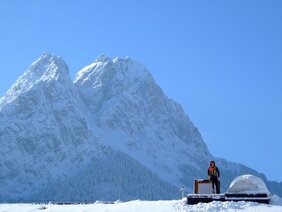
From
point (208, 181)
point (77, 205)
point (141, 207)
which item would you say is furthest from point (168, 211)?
point (77, 205)

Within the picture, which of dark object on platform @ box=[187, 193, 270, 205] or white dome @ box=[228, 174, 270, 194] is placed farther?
white dome @ box=[228, 174, 270, 194]

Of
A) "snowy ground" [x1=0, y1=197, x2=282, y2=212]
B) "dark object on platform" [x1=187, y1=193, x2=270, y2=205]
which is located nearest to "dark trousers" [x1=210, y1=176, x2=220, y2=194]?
"dark object on platform" [x1=187, y1=193, x2=270, y2=205]

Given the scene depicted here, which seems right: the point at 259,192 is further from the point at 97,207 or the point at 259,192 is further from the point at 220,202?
the point at 97,207

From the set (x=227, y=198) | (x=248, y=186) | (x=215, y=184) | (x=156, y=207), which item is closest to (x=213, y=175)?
(x=215, y=184)

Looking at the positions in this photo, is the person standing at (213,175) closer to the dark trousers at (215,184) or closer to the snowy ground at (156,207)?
the dark trousers at (215,184)

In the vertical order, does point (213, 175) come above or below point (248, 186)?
above

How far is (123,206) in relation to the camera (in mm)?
35844

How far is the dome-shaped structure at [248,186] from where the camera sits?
34.8m

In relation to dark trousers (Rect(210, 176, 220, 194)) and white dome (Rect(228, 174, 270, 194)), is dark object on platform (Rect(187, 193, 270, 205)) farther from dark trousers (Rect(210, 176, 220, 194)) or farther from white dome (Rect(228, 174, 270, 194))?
dark trousers (Rect(210, 176, 220, 194))

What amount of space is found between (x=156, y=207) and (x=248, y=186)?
5.03 m

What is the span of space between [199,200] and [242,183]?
2.52 meters

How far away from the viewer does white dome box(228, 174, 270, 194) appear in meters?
34.8

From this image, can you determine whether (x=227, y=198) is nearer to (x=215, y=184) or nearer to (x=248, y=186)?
(x=248, y=186)

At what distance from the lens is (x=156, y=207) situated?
34.7m
